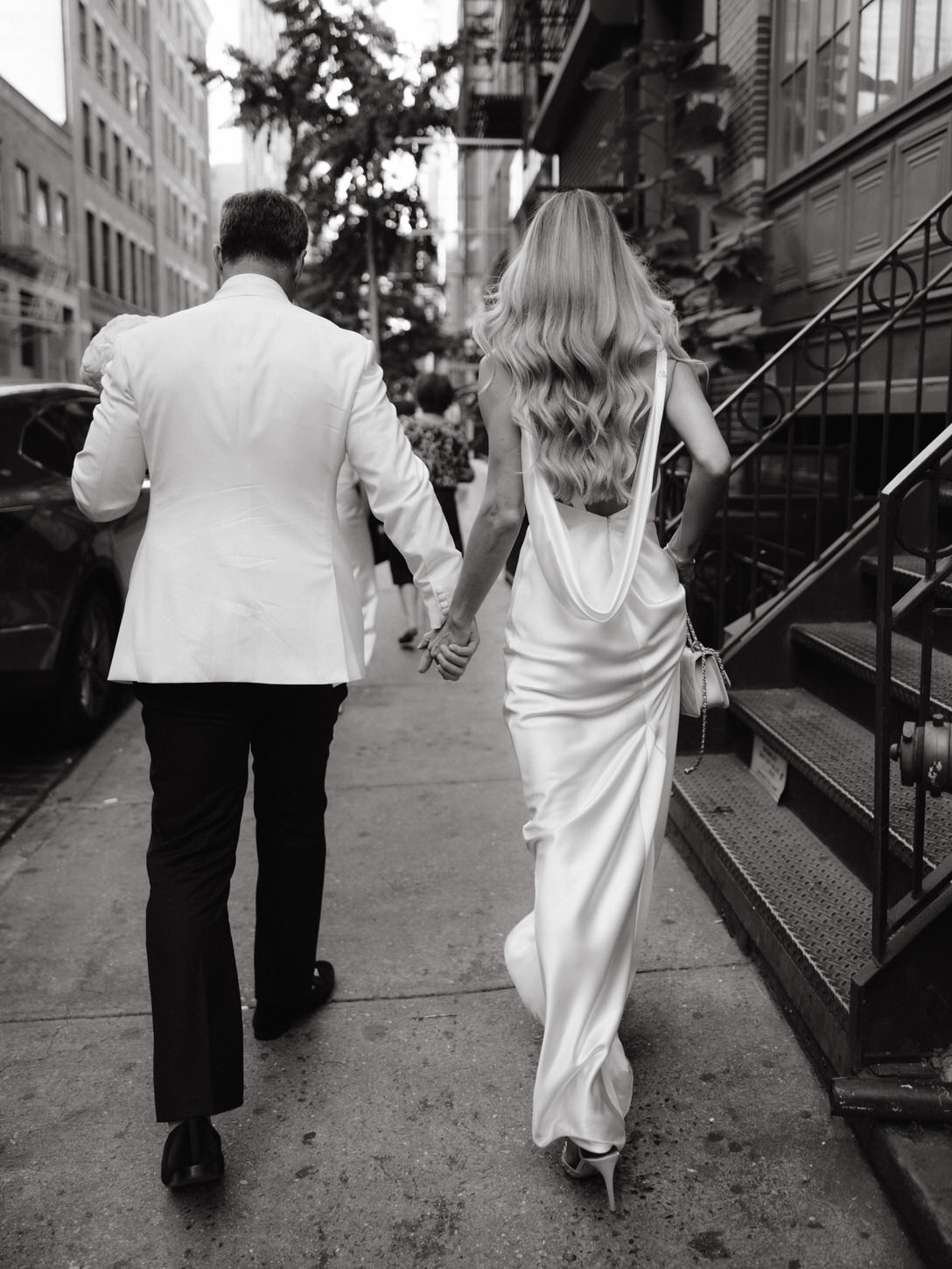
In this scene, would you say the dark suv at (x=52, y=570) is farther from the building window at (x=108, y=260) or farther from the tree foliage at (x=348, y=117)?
the building window at (x=108, y=260)

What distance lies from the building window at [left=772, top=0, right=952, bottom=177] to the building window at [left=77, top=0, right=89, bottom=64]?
118 ft

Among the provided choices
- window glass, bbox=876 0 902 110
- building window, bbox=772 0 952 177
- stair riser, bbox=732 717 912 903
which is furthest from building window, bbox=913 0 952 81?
stair riser, bbox=732 717 912 903

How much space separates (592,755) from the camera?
2572mm

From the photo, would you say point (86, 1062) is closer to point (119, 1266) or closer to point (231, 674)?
point (119, 1266)

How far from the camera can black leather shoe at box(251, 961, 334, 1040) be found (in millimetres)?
3084

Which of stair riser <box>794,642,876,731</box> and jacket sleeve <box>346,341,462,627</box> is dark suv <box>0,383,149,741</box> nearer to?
jacket sleeve <box>346,341,462,627</box>

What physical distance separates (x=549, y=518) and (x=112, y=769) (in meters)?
3.73

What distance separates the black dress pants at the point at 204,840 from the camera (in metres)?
2.51

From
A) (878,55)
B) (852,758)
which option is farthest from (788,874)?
(878,55)

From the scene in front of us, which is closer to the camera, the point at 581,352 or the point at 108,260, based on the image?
the point at 581,352

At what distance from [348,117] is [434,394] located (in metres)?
14.8

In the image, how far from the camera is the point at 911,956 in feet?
8.27

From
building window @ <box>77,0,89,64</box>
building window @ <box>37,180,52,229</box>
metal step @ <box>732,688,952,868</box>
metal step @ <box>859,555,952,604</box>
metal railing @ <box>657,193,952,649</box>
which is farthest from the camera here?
building window @ <box>77,0,89,64</box>

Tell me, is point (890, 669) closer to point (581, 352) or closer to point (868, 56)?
point (581, 352)
